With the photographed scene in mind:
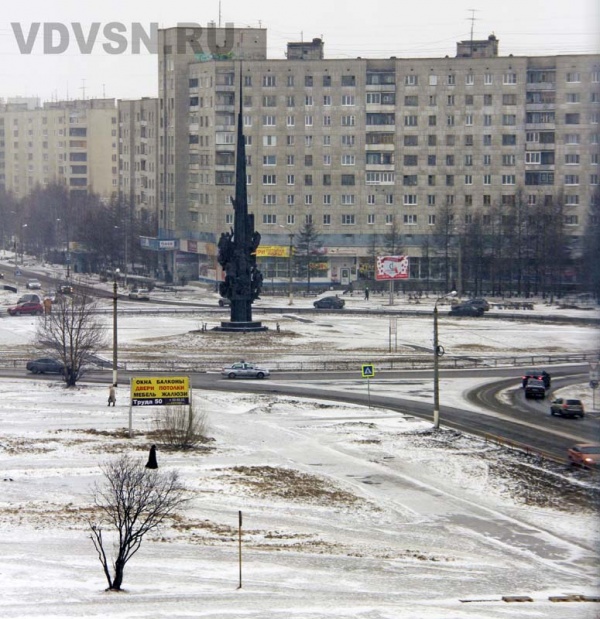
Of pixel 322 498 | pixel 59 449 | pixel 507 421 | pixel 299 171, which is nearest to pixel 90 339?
pixel 59 449

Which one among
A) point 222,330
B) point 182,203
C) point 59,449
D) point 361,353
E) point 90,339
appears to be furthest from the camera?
point 182,203

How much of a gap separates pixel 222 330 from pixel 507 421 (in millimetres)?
32638

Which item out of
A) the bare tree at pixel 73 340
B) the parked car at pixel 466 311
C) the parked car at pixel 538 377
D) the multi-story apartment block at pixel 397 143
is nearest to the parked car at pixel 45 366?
the bare tree at pixel 73 340

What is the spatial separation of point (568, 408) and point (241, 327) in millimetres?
32072

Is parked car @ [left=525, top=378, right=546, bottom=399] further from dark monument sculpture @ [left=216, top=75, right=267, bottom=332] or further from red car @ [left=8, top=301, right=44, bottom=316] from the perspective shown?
red car @ [left=8, top=301, right=44, bottom=316]

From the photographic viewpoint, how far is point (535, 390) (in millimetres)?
56625

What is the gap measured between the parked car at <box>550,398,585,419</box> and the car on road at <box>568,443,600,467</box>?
9.01 m

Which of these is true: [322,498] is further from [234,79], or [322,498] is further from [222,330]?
[234,79]

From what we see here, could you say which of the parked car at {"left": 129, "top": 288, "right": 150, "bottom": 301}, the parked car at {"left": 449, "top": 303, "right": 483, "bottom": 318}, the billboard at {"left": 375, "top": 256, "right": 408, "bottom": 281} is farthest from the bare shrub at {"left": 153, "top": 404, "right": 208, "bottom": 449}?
the parked car at {"left": 129, "top": 288, "right": 150, "bottom": 301}

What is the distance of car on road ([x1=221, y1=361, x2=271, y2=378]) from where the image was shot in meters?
62.5

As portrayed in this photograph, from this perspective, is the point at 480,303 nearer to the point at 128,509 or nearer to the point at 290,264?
the point at 290,264

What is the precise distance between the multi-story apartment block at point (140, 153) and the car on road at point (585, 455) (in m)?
98.1

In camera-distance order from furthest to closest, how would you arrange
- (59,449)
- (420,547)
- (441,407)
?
1. (441,407)
2. (59,449)
3. (420,547)

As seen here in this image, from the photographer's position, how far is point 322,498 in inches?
1480
